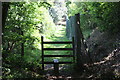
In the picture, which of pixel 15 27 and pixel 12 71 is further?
pixel 15 27

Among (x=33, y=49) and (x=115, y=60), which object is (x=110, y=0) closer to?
(x=115, y=60)

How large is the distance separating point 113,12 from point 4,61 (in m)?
6.07

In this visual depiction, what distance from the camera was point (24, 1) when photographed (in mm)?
7836

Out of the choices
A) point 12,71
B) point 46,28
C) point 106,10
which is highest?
point 106,10

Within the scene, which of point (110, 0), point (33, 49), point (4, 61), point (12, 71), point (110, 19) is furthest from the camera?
point (33, 49)

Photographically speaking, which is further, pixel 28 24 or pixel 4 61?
pixel 28 24

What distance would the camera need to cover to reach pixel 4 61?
25.3ft

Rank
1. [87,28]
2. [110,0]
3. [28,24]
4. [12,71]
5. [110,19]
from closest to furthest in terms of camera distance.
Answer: [12,71]
[28,24]
[110,0]
[110,19]
[87,28]

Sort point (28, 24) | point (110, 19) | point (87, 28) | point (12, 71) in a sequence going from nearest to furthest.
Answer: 1. point (12, 71)
2. point (28, 24)
3. point (110, 19)
4. point (87, 28)

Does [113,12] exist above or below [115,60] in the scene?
above

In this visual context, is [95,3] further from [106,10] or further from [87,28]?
[87,28]

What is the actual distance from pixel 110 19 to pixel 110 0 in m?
1.29

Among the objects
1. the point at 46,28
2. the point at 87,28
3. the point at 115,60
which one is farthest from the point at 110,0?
the point at 46,28

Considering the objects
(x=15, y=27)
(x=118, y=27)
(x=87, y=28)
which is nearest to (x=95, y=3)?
(x=118, y=27)
